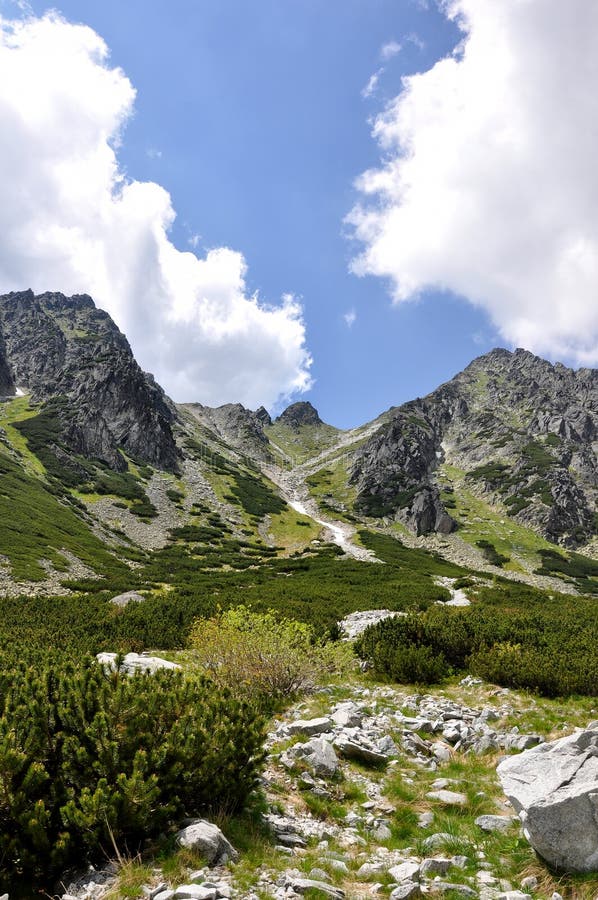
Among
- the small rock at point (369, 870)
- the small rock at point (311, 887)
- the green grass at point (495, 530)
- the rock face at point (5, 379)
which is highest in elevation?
the rock face at point (5, 379)

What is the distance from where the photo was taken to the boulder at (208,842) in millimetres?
5461

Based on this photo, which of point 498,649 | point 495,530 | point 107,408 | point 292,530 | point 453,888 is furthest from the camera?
point 107,408

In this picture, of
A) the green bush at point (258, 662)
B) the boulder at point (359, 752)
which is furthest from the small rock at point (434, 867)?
the green bush at point (258, 662)

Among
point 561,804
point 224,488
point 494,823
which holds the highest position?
point 224,488

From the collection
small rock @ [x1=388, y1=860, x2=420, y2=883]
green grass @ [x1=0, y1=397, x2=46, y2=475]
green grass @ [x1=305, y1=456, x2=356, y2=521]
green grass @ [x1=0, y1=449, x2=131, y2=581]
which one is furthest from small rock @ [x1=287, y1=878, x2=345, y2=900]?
green grass @ [x1=305, y1=456, x2=356, y2=521]

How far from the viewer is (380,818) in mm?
7230

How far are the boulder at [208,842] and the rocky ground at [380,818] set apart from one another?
0.03m

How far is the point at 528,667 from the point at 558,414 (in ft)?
682

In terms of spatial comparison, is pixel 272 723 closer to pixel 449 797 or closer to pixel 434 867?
pixel 449 797

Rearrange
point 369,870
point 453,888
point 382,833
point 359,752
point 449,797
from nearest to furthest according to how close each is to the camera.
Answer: point 453,888 → point 369,870 → point 382,833 → point 449,797 → point 359,752

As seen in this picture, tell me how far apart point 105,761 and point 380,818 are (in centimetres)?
457

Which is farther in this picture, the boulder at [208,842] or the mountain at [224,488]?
the mountain at [224,488]

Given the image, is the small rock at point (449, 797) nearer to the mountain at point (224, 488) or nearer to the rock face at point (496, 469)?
the mountain at point (224, 488)

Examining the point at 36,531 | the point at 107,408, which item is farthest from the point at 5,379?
the point at 36,531
